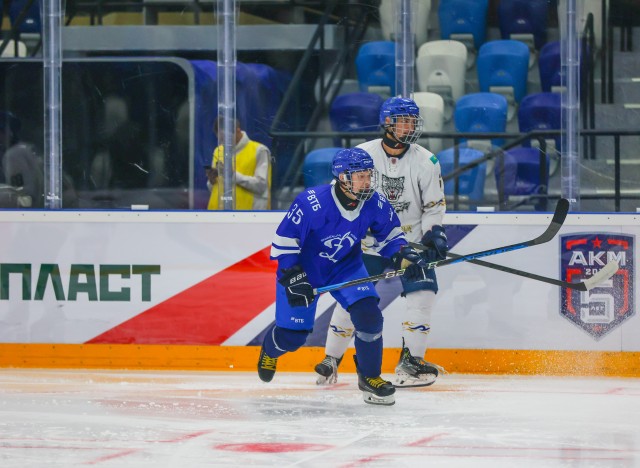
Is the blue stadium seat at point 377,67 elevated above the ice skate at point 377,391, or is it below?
above

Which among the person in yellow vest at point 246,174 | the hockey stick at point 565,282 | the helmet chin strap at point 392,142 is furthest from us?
the person in yellow vest at point 246,174

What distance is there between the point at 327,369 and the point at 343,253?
2.46 feet

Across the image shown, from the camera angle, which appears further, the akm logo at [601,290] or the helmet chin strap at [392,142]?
the akm logo at [601,290]

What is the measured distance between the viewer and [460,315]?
5.88m

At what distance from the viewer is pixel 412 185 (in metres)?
5.31

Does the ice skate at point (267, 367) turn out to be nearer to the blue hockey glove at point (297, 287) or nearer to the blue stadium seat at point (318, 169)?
the blue hockey glove at point (297, 287)

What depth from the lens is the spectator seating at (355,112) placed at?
597 centimetres

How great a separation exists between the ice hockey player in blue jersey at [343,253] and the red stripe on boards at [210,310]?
1.16 metres

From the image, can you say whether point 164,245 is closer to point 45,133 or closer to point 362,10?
point 45,133

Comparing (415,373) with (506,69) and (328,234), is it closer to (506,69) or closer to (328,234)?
(328,234)

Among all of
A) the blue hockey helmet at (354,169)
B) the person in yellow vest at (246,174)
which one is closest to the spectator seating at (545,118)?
the person in yellow vest at (246,174)

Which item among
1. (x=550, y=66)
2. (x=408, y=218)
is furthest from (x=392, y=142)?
(x=550, y=66)

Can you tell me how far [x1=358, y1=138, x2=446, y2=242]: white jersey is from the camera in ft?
17.3

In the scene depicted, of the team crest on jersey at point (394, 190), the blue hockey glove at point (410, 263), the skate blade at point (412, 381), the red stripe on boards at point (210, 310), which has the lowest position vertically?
the skate blade at point (412, 381)
